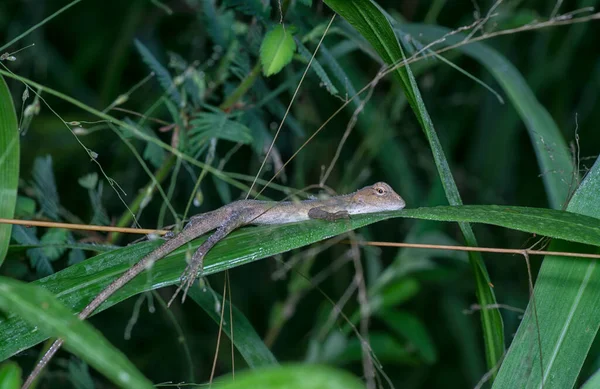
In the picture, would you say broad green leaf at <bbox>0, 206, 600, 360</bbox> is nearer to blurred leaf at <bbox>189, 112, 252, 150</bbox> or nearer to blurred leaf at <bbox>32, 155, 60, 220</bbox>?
blurred leaf at <bbox>189, 112, 252, 150</bbox>

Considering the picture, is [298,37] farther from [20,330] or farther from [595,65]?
[595,65]

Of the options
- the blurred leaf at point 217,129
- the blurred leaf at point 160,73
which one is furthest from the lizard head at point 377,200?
the blurred leaf at point 160,73

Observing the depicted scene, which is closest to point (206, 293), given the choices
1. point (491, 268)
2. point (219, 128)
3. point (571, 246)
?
point (219, 128)

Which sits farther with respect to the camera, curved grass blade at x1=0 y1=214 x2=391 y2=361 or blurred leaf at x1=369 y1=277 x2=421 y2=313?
blurred leaf at x1=369 y1=277 x2=421 y2=313

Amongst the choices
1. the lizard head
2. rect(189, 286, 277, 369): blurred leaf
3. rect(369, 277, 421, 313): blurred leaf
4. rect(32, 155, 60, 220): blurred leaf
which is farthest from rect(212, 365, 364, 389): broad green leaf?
rect(369, 277, 421, 313): blurred leaf

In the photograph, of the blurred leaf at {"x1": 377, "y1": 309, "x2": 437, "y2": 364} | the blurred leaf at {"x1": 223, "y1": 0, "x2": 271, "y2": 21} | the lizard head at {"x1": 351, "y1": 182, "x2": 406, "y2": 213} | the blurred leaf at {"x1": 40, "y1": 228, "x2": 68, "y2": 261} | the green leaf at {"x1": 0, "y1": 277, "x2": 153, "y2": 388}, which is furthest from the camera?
the blurred leaf at {"x1": 377, "y1": 309, "x2": 437, "y2": 364}

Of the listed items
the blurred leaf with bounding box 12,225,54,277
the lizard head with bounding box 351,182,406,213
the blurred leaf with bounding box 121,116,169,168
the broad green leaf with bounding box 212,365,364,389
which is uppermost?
the broad green leaf with bounding box 212,365,364,389

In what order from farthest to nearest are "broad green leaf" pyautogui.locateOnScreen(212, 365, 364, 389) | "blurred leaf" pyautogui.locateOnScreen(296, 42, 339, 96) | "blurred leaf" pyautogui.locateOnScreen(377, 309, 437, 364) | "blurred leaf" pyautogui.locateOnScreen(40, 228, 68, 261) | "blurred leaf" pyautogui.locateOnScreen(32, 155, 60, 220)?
"blurred leaf" pyautogui.locateOnScreen(377, 309, 437, 364)
"blurred leaf" pyautogui.locateOnScreen(32, 155, 60, 220)
"blurred leaf" pyautogui.locateOnScreen(40, 228, 68, 261)
"blurred leaf" pyautogui.locateOnScreen(296, 42, 339, 96)
"broad green leaf" pyautogui.locateOnScreen(212, 365, 364, 389)
